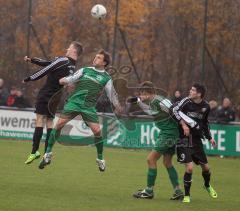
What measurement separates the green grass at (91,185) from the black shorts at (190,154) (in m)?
0.72

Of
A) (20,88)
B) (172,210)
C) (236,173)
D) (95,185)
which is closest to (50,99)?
(95,185)

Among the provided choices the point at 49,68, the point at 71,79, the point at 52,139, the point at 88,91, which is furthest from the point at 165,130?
the point at 49,68

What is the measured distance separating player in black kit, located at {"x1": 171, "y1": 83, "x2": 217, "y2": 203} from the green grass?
684 millimetres

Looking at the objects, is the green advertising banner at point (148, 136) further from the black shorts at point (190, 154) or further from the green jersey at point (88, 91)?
the black shorts at point (190, 154)

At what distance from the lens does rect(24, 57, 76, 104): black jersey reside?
14.0 metres

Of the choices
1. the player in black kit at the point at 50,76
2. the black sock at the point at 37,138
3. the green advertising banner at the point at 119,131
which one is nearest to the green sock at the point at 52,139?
the player in black kit at the point at 50,76

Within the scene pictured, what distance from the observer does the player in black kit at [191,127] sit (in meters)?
12.7

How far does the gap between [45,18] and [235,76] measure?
318 inches

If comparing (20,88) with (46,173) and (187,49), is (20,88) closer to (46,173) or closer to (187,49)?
(187,49)

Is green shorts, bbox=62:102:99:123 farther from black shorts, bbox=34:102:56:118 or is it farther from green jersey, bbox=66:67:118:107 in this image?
black shorts, bbox=34:102:56:118

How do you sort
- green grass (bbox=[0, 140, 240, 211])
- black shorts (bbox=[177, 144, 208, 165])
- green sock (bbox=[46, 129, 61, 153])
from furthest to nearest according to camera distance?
1. green sock (bbox=[46, 129, 61, 153])
2. black shorts (bbox=[177, 144, 208, 165])
3. green grass (bbox=[0, 140, 240, 211])

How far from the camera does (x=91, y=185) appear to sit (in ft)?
47.2

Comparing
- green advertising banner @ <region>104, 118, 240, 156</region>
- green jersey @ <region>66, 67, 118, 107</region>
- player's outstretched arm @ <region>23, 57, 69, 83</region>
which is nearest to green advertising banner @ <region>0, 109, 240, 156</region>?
green advertising banner @ <region>104, 118, 240, 156</region>

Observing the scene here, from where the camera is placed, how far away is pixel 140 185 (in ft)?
49.1
